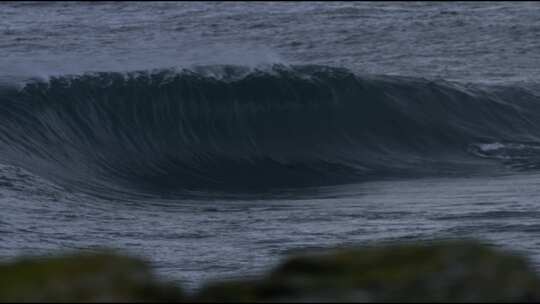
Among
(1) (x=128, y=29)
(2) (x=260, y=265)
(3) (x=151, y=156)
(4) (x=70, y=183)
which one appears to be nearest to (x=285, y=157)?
(3) (x=151, y=156)

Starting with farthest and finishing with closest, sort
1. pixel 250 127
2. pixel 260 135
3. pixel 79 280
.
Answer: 1. pixel 250 127
2. pixel 260 135
3. pixel 79 280

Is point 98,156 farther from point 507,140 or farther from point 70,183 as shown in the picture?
point 507,140

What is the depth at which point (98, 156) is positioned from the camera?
19.6 meters

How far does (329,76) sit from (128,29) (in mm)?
9930

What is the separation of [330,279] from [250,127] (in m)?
18.6

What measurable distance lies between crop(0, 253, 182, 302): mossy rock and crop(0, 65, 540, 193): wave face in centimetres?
1338

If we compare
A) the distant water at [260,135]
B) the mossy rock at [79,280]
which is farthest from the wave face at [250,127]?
the mossy rock at [79,280]

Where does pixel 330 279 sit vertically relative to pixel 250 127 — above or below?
above

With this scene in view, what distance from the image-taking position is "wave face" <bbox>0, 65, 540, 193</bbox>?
749 inches

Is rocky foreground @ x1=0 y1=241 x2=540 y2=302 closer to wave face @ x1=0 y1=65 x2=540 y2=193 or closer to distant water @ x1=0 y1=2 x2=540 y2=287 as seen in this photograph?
distant water @ x1=0 y1=2 x2=540 y2=287

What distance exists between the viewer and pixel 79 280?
11.9 ft

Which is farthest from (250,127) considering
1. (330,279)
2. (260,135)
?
(330,279)

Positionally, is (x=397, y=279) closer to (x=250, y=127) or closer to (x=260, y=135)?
(x=260, y=135)

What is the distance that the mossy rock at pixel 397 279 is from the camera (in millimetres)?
3703
